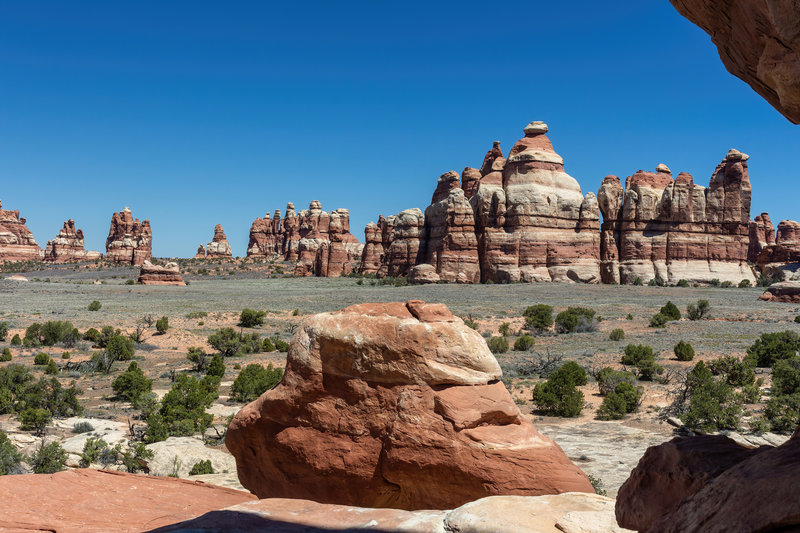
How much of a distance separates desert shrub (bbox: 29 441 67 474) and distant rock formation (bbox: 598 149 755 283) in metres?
50.5

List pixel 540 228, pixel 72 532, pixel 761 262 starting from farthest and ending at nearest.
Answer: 1. pixel 761 262
2. pixel 540 228
3. pixel 72 532

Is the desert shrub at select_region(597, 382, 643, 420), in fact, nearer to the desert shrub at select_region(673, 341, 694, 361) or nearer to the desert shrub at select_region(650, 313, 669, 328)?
the desert shrub at select_region(673, 341, 694, 361)

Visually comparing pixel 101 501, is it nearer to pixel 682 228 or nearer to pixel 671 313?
pixel 671 313

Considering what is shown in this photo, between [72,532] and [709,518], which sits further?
[72,532]

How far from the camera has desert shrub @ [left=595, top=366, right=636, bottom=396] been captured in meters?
15.5

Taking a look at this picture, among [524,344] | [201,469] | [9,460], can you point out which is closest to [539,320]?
[524,344]

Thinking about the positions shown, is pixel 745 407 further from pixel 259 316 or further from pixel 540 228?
pixel 540 228

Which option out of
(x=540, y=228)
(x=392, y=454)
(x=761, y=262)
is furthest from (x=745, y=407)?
(x=761, y=262)

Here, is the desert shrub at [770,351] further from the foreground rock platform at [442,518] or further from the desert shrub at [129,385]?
the desert shrub at [129,385]

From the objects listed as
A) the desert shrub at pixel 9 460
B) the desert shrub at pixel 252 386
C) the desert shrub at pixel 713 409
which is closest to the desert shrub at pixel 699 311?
the desert shrub at pixel 713 409

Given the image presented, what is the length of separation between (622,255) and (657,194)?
745cm

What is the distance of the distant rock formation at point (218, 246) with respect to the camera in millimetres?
125062

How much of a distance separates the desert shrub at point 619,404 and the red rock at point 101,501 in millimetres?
9114

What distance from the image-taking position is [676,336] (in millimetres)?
24109
